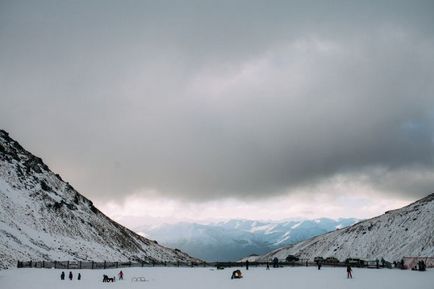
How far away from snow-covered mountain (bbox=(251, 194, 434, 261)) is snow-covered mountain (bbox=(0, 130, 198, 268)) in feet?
189

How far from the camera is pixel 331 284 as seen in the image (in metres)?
41.8

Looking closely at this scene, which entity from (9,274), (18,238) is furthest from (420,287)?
(18,238)

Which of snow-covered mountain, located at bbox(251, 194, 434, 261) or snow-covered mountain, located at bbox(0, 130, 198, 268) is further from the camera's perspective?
snow-covered mountain, located at bbox(251, 194, 434, 261)

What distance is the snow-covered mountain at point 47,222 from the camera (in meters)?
88.2

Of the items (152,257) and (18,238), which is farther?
(152,257)

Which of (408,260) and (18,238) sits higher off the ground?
(18,238)

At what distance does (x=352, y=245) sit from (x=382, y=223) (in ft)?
42.4

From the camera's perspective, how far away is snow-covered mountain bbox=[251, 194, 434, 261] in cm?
11206

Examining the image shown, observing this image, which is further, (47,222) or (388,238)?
(388,238)

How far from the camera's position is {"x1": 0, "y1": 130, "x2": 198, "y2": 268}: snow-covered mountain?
88250mm

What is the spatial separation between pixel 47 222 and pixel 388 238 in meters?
98.6

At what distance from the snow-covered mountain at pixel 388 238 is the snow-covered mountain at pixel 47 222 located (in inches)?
2268

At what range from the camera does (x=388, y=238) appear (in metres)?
129

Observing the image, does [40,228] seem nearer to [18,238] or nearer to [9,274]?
[18,238]
